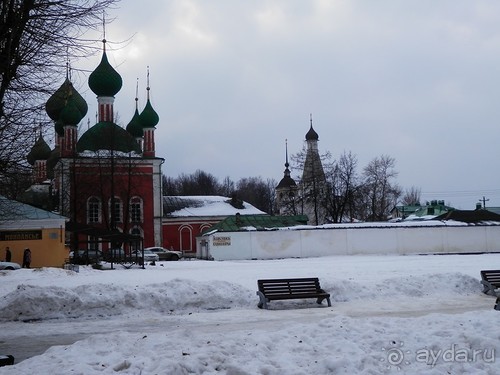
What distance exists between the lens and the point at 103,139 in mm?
52562

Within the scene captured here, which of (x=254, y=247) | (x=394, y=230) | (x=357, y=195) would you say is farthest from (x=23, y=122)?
(x=357, y=195)

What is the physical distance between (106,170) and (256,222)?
530 inches

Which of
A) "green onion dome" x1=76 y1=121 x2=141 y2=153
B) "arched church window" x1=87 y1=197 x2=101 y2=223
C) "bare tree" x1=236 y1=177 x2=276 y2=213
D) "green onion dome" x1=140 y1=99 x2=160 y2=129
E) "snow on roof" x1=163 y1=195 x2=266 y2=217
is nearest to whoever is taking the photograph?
"green onion dome" x1=76 y1=121 x2=141 y2=153

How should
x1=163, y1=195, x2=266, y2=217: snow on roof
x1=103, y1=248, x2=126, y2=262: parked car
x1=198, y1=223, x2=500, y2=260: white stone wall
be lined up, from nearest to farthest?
x1=103, y1=248, x2=126, y2=262: parked car, x1=198, y1=223, x2=500, y2=260: white stone wall, x1=163, y1=195, x2=266, y2=217: snow on roof

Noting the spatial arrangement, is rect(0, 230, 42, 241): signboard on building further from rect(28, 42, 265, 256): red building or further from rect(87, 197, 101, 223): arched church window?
rect(87, 197, 101, 223): arched church window

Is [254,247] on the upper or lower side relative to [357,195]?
lower

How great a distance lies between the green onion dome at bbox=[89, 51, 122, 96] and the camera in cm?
5156

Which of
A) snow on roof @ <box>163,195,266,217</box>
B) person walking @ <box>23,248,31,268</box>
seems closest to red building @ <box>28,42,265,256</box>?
snow on roof @ <box>163,195,266,217</box>

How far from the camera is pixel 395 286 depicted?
16375mm

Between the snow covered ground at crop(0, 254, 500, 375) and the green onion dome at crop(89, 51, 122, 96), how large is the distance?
39.1 metres

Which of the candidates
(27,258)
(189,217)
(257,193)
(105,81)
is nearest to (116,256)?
(27,258)

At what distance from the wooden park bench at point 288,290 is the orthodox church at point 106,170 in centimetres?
3276

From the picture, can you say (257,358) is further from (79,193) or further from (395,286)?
(79,193)

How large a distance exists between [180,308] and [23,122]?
215 inches
